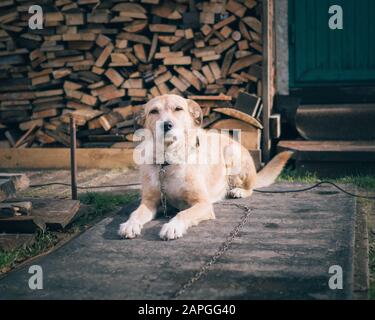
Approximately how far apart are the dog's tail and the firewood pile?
0.62m

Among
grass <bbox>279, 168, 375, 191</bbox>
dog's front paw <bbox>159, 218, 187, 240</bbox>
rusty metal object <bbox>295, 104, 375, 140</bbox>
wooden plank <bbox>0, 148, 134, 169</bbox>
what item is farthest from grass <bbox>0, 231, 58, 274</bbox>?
rusty metal object <bbox>295, 104, 375, 140</bbox>

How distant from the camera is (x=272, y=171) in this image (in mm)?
6242

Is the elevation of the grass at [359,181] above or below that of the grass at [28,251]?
below

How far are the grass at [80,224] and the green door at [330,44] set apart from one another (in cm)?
360

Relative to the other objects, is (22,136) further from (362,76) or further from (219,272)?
(219,272)

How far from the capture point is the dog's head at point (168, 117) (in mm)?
4465

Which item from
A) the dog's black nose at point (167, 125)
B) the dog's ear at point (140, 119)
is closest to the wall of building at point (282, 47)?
the dog's ear at point (140, 119)

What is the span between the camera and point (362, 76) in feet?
25.1

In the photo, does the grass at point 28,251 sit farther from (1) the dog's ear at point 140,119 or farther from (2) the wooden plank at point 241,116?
(2) the wooden plank at point 241,116

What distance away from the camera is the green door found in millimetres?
7562

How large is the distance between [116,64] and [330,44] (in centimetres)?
313

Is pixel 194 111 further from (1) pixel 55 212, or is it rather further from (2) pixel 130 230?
(1) pixel 55 212

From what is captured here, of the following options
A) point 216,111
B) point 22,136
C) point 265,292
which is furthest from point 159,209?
point 22,136

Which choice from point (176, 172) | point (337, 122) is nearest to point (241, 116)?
point (337, 122)
